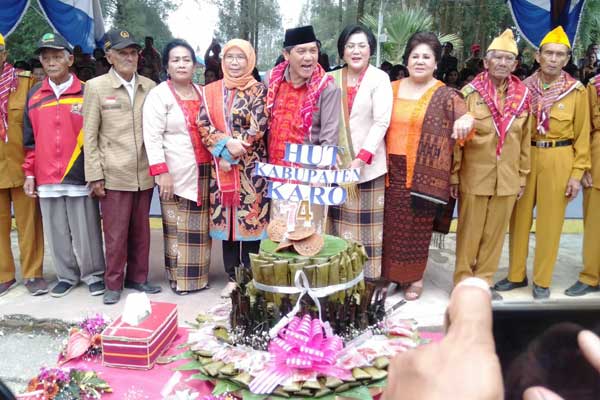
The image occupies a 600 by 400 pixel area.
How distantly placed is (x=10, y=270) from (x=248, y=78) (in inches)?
93.3

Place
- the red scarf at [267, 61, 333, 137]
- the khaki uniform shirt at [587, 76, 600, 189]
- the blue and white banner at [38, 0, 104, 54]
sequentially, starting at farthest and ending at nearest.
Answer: the blue and white banner at [38, 0, 104, 54]
the khaki uniform shirt at [587, 76, 600, 189]
the red scarf at [267, 61, 333, 137]

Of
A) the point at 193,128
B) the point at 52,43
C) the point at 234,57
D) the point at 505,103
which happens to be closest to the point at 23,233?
the point at 52,43

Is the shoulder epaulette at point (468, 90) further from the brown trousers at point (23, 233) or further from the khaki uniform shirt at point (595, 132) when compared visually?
the brown trousers at point (23, 233)

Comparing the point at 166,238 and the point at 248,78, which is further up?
the point at 248,78

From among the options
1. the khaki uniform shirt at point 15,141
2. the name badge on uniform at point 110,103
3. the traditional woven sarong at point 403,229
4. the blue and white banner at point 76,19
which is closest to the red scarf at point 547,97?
the traditional woven sarong at point 403,229

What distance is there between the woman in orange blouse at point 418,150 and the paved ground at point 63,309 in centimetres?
41

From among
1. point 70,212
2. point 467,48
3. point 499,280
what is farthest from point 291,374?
point 467,48

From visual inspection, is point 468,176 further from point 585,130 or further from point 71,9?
point 71,9

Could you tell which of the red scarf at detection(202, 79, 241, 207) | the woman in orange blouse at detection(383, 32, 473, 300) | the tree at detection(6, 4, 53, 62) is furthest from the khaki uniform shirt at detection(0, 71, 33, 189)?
the tree at detection(6, 4, 53, 62)

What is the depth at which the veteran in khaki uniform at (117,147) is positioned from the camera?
12.2 feet

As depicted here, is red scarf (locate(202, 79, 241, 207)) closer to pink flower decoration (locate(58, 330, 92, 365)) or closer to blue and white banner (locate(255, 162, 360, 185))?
blue and white banner (locate(255, 162, 360, 185))

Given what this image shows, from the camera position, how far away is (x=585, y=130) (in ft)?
12.6

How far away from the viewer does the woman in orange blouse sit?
360 cm

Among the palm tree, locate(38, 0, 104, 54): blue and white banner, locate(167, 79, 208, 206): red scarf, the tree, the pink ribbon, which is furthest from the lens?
the palm tree
